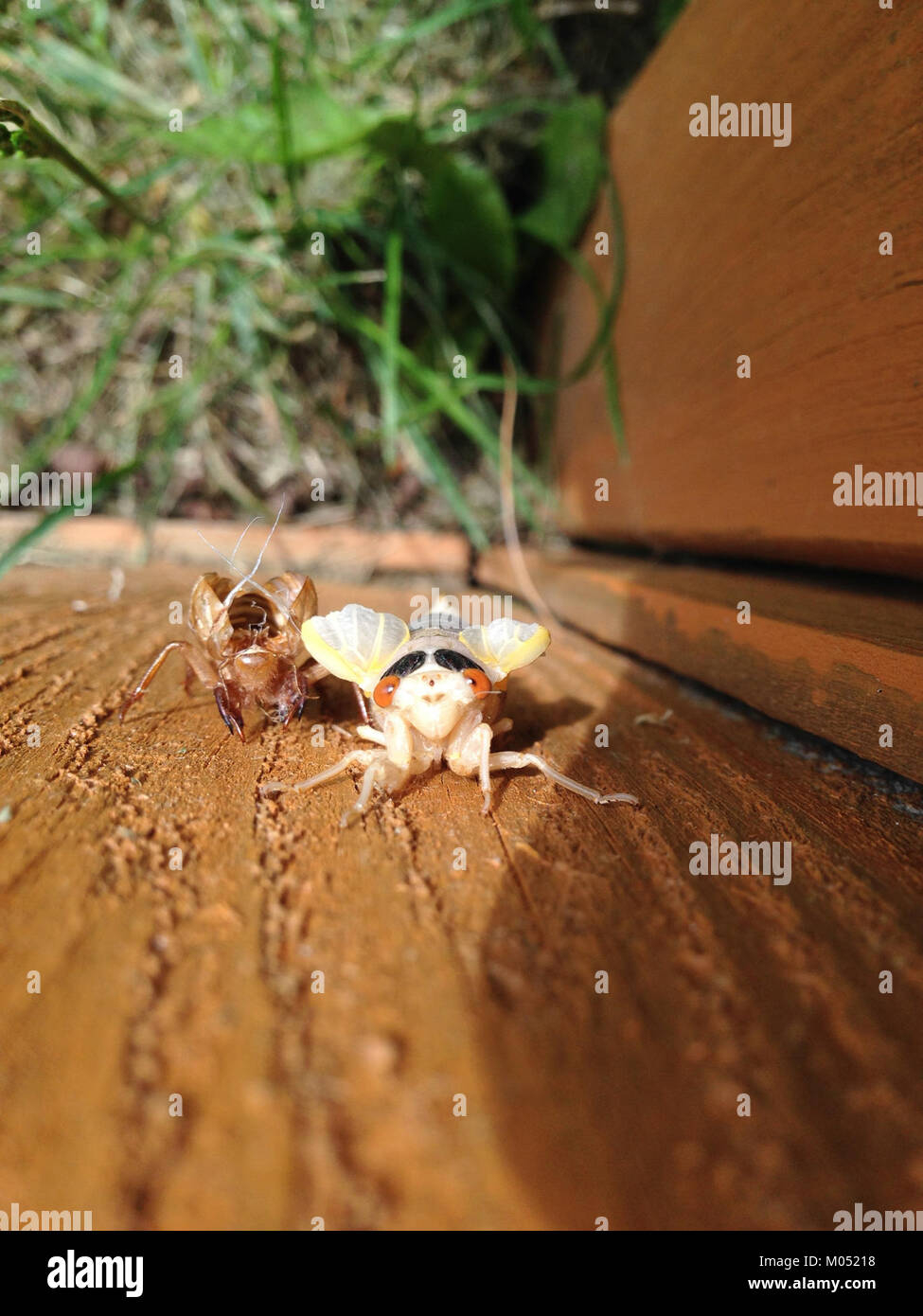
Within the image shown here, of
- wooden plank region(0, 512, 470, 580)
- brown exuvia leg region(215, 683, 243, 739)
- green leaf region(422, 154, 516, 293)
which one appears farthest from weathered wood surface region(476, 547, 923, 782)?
green leaf region(422, 154, 516, 293)

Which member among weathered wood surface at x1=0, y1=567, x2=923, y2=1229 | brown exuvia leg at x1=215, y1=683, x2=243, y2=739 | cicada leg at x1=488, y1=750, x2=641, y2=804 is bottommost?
weathered wood surface at x1=0, y1=567, x2=923, y2=1229

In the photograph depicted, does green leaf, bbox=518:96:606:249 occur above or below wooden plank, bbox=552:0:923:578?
above

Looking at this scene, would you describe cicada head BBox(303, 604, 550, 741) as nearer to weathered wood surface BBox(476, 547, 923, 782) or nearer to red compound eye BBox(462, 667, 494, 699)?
red compound eye BBox(462, 667, 494, 699)

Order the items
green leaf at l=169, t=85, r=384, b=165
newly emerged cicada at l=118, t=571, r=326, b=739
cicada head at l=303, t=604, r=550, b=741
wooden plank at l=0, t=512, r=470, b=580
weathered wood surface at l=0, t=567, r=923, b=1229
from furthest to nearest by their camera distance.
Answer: wooden plank at l=0, t=512, r=470, b=580
green leaf at l=169, t=85, r=384, b=165
newly emerged cicada at l=118, t=571, r=326, b=739
cicada head at l=303, t=604, r=550, b=741
weathered wood surface at l=0, t=567, r=923, b=1229

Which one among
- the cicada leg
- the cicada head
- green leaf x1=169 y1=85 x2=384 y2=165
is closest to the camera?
the cicada leg

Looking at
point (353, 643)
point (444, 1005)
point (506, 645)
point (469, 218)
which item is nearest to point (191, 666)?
point (353, 643)

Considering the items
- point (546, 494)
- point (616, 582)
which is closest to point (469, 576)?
point (546, 494)

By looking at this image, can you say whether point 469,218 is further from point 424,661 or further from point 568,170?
point 424,661

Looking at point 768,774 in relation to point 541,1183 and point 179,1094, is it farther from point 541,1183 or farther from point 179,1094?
point 179,1094
